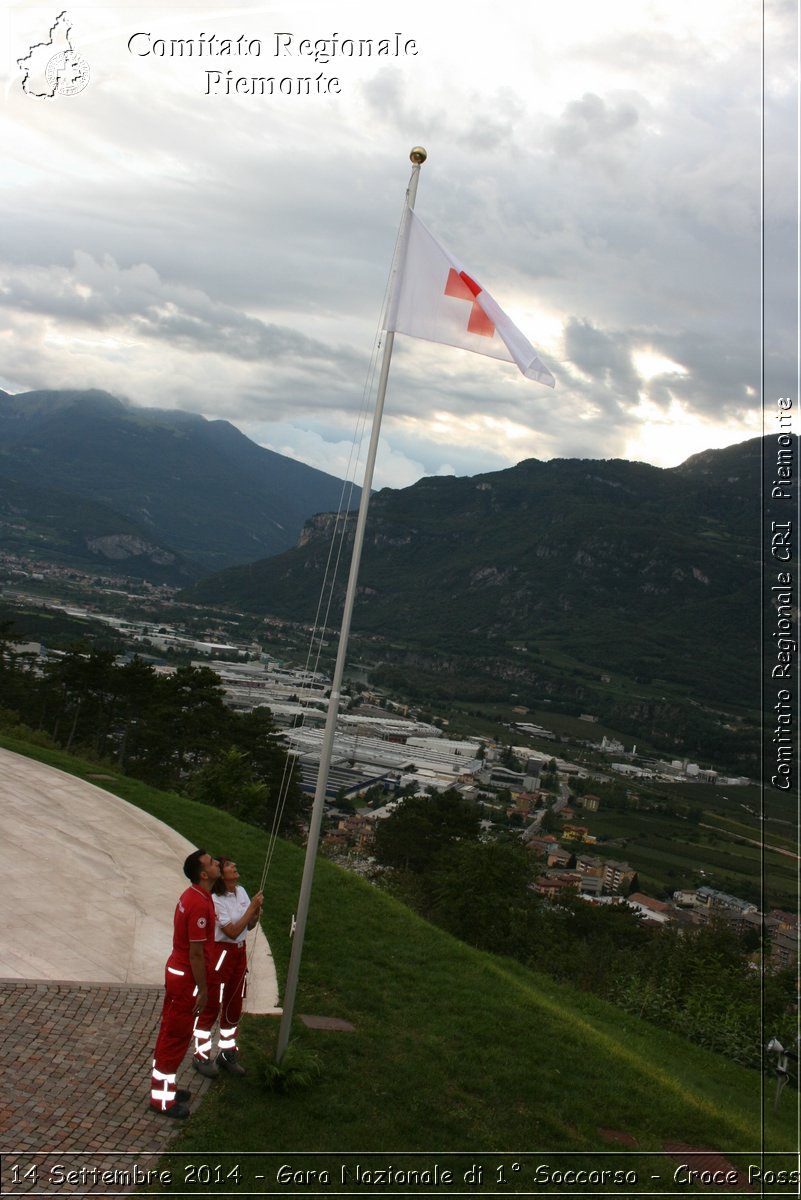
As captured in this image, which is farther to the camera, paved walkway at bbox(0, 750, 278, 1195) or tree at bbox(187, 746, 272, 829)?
tree at bbox(187, 746, 272, 829)

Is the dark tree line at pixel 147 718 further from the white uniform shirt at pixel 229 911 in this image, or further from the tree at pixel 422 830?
the white uniform shirt at pixel 229 911

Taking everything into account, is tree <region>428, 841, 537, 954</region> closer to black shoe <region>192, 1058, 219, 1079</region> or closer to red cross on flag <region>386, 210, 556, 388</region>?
black shoe <region>192, 1058, 219, 1079</region>

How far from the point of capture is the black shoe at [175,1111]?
5211 millimetres

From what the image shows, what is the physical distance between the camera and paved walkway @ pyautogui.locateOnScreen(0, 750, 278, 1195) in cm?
482

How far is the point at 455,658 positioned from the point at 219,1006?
105 metres

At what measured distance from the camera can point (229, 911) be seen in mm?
5809

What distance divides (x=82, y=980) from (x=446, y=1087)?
3.03 m

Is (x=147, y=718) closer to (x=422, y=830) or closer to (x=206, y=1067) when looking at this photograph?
(x=422, y=830)

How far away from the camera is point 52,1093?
5211 millimetres

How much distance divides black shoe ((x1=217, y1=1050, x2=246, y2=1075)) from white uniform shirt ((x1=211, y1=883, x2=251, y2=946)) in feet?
2.59

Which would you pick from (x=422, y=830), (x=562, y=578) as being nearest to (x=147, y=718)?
(x=422, y=830)

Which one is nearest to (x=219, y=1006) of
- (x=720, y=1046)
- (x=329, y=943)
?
(x=329, y=943)

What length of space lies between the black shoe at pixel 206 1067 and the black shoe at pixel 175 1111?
582 millimetres

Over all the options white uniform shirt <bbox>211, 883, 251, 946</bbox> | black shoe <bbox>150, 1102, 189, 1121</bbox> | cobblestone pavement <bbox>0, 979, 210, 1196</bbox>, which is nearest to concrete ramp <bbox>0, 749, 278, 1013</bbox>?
cobblestone pavement <bbox>0, 979, 210, 1196</bbox>
